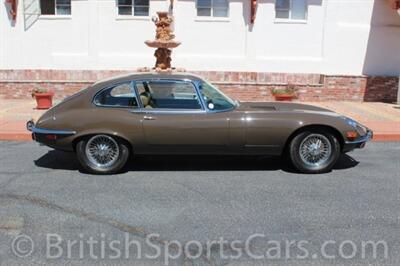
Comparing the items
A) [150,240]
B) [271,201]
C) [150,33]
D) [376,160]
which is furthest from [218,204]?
[150,33]

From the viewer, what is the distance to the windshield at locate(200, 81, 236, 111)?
246 inches

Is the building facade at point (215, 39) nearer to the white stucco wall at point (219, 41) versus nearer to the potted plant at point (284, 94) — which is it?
the white stucco wall at point (219, 41)

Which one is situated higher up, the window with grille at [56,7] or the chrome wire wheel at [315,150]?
the window with grille at [56,7]

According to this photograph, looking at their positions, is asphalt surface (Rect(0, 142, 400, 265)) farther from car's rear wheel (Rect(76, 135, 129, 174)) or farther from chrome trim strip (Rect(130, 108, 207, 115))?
chrome trim strip (Rect(130, 108, 207, 115))

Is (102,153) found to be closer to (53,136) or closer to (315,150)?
(53,136)

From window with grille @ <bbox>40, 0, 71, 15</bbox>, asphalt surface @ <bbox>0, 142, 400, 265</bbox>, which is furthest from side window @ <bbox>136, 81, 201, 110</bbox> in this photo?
window with grille @ <bbox>40, 0, 71, 15</bbox>

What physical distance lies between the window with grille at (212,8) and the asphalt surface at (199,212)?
988cm

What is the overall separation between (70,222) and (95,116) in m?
1.92

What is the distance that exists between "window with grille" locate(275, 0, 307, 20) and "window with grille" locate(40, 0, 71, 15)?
723 cm

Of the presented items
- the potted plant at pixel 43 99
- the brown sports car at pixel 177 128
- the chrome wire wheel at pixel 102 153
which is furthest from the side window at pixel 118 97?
the potted plant at pixel 43 99

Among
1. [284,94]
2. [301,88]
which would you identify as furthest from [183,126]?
[301,88]

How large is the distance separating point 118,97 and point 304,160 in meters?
2.69

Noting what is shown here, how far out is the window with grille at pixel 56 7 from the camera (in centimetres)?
1581

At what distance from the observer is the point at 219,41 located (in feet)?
52.0
